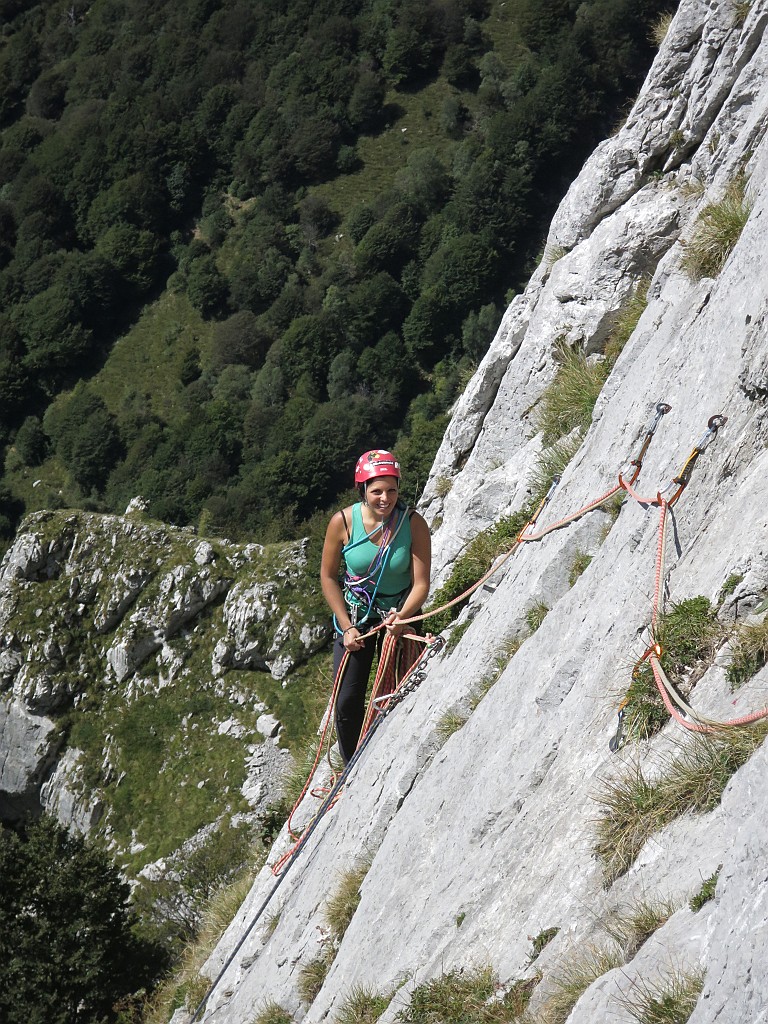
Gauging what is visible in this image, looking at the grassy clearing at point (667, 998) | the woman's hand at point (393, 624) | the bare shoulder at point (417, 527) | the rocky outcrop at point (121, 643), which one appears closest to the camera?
the grassy clearing at point (667, 998)

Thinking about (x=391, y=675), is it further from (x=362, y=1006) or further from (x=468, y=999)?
(x=468, y=999)

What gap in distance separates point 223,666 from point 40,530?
7472mm

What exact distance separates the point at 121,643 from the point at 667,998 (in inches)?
821

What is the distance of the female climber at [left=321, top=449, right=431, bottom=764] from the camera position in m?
7.26

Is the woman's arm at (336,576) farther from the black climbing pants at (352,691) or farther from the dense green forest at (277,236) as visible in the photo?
the dense green forest at (277,236)

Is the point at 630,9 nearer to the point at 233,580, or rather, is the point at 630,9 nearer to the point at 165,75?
the point at 165,75

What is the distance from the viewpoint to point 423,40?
4080 inches

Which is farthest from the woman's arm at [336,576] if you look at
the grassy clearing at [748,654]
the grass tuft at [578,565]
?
the grassy clearing at [748,654]

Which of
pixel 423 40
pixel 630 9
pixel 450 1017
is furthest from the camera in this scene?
pixel 423 40

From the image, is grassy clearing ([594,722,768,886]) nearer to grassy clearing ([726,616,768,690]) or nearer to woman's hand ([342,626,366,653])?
grassy clearing ([726,616,768,690])

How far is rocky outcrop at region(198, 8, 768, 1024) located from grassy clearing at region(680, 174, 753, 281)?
0.53 ft

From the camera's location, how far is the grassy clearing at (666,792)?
12.5ft

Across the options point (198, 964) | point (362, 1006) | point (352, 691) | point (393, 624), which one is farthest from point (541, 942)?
point (198, 964)

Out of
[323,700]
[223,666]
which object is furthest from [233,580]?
[323,700]
